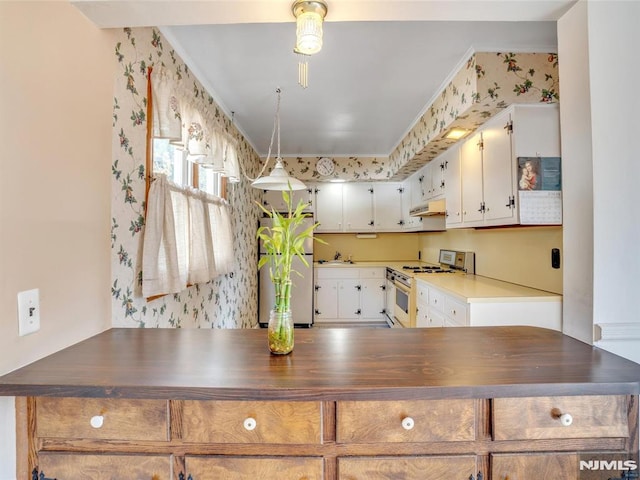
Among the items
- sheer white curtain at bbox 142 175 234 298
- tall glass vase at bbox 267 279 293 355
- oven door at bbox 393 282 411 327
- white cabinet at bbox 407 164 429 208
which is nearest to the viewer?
tall glass vase at bbox 267 279 293 355

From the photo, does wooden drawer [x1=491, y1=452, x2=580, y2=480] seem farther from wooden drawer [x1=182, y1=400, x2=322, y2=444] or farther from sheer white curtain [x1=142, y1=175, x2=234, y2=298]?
sheer white curtain [x1=142, y1=175, x2=234, y2=298]

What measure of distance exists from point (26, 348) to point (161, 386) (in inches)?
18.4

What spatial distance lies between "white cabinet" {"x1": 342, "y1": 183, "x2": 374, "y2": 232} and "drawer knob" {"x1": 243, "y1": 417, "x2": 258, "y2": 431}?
13.2 feet

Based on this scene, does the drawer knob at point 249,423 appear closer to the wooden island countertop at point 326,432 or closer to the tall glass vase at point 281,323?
the wooden island countertop at point 326,432

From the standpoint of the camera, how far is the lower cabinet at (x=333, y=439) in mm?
834

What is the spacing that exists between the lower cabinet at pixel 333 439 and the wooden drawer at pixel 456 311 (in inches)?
47.9

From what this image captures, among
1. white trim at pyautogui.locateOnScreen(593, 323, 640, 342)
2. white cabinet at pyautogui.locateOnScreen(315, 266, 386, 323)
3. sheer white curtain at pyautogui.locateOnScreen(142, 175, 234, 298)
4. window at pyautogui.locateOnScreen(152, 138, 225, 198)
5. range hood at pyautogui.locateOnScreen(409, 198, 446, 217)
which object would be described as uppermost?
window at pyautogui.locateOnScreen(152, 138, 225, 198)

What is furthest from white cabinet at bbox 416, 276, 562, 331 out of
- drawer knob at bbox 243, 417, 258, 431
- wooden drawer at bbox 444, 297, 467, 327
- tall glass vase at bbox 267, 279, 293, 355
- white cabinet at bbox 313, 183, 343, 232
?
white cabinet at bbox 313, 183, 343, 232

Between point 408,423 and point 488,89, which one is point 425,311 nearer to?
point 488,89

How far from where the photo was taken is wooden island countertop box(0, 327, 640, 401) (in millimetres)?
801

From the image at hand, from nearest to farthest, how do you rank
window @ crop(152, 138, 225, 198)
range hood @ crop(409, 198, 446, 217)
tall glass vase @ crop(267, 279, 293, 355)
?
tall glass vase @ crop(267, 279, 293, 355), window @ crop(152, 138, 225, 198), range hood @ crop(409, 198, 446, 217)

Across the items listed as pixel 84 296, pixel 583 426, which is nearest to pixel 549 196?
pixel 583 426

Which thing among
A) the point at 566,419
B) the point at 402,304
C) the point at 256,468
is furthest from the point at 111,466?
the point at 402,304

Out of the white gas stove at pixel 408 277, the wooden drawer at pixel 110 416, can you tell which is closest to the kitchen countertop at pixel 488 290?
the white gas stove at pixel 408 277
